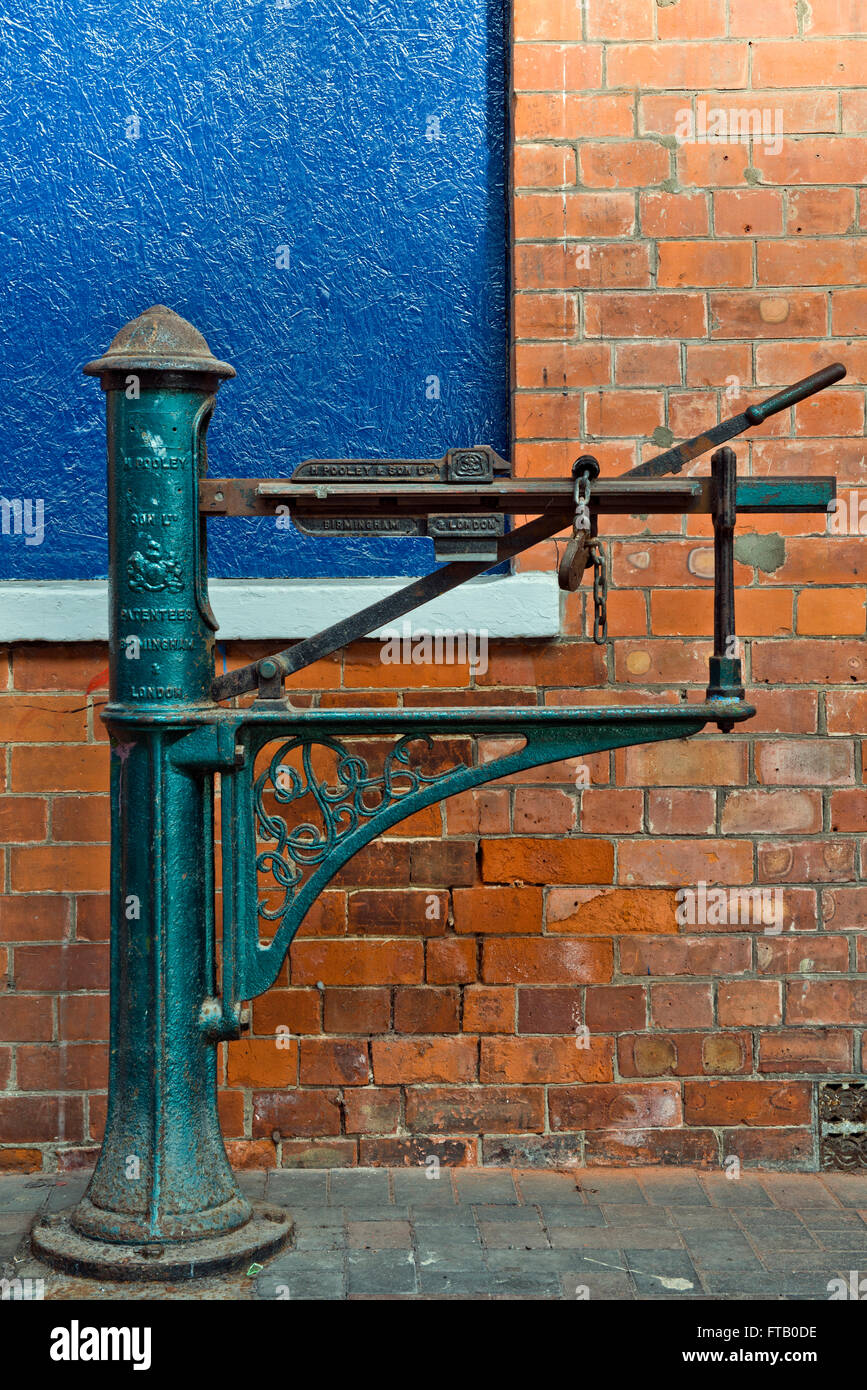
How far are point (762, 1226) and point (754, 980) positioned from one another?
0.65 metres

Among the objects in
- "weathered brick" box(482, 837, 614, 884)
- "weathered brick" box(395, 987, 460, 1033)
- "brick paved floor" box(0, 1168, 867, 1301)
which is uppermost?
"weathered brick" box(482, 837, 614, 884)

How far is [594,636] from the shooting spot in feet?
12.8

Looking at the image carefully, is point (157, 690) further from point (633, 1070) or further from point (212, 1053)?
point (633, 1070)

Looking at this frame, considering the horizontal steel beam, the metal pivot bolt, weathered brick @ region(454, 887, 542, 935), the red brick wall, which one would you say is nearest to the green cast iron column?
the horizontal steel beam

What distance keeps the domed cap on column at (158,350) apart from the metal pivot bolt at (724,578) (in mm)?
1055

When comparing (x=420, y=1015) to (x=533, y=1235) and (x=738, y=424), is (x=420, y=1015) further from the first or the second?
(x=738, y=424)

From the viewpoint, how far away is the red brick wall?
3.98 metres

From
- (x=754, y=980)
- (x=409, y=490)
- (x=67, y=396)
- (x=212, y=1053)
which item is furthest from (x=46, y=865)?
(x=754, y=980)

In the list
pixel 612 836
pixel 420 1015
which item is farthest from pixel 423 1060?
pixel 612 836

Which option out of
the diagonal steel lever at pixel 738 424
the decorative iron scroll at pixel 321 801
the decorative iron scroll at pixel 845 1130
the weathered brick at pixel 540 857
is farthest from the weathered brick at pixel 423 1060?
the diagonal steel lever at pixel 738 424

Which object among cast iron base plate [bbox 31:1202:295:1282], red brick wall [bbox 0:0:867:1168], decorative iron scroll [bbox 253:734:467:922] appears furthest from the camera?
red brick wall [bbox 0:0:867:1168]

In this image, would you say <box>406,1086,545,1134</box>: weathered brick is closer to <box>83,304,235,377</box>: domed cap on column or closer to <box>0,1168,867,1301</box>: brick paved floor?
<box>0,1168,867,1301</box>: brick paved floor

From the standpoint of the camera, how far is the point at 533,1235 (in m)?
3.52

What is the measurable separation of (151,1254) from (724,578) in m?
1.82
